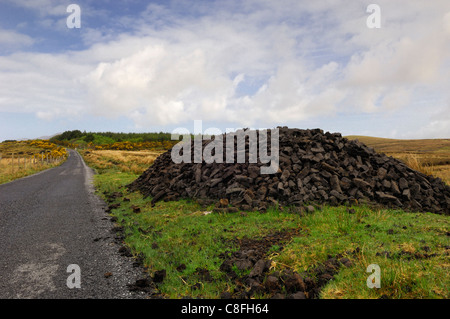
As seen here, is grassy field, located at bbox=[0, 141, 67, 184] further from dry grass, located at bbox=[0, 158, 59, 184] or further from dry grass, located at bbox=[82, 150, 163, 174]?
dry grass, located at bbox=[82, 150, 163, 174]

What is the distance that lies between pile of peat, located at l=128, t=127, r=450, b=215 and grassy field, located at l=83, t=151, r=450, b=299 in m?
0.87

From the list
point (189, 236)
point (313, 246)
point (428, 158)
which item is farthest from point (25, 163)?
point (428, 158)

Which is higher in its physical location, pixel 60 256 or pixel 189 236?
pixel 189 236

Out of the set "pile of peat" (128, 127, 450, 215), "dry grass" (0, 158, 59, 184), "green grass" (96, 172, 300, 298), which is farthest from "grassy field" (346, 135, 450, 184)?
"dry grass" (0, 158, 59, 184)

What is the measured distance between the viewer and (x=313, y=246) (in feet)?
18.8

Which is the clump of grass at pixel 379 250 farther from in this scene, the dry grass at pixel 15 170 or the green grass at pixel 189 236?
the dry grass at pixel 15 170

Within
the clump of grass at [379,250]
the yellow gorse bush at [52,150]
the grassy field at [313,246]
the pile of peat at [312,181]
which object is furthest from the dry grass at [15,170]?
the clump of grass at [379,250]

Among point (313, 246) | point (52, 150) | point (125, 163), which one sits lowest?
point (313, 246)

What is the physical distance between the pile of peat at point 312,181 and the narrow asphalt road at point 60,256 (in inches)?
150

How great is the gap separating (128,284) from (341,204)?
7.41 metres

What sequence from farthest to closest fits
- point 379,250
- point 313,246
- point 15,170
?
point 15,170, point 313,246, point 379,250

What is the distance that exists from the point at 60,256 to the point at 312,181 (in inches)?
331

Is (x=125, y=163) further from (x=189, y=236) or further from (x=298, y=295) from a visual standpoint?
(x=298, y=295)
